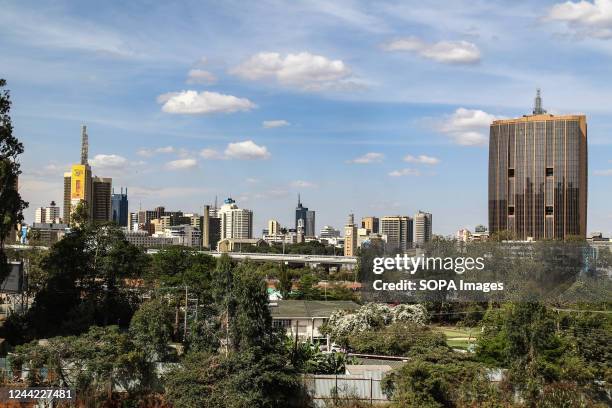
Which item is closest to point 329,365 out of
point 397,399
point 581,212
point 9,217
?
point 397,399

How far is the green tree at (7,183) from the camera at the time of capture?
33.1 meters

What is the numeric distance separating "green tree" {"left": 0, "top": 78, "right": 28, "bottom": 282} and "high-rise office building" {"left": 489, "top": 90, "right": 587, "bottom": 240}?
12376 cm

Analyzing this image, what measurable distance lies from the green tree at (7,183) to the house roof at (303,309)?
14.7m

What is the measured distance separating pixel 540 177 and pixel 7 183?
5192 inches

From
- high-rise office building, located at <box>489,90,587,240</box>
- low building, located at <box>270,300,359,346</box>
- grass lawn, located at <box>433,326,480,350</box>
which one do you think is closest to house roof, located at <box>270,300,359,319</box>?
low building, located at <box>270,300,359,346</box>

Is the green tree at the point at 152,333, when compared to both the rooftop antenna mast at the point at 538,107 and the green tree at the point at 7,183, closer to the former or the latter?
the green tree at the point at 7,183

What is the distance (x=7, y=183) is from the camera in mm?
33438

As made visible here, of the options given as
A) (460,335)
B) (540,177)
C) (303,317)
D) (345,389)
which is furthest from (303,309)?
(540,177)

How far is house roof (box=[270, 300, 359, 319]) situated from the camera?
141 ft

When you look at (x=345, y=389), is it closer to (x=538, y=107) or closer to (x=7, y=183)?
(x=7, y=183)

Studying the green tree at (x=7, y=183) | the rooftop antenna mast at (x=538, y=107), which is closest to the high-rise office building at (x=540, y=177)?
the rooftop antenna mast at (x=538, y=107)

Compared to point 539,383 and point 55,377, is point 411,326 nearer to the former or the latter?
point 539,383

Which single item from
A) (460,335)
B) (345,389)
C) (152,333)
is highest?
(152,333)

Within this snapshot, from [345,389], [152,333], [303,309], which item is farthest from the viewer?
[303,309]
